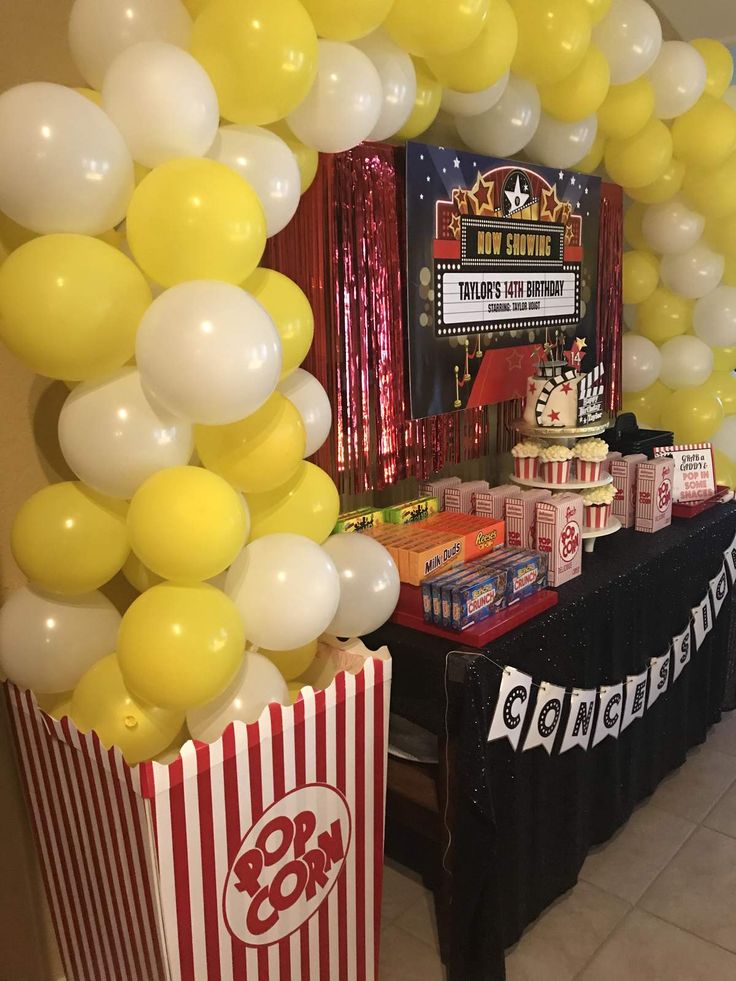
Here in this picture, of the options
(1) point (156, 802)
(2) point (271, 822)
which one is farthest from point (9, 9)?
(2) point (271, 822)

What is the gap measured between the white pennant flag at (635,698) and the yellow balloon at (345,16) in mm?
1643

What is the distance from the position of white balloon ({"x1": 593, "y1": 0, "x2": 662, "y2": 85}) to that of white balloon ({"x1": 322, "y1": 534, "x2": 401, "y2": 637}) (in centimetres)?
151

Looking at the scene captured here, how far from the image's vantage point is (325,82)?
1477 millimetres

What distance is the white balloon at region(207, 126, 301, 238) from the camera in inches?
54.2

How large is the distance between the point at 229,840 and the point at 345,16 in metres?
1.45

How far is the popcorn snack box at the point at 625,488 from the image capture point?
2398 mm

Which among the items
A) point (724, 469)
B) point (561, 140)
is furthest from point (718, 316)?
point (561, 140)

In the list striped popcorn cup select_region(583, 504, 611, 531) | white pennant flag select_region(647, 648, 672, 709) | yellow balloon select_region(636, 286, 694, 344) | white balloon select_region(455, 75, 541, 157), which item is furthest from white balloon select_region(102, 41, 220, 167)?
yellow balloon select_region(636, 286, 694, 344)

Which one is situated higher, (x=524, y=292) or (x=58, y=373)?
(x=524, y=292)

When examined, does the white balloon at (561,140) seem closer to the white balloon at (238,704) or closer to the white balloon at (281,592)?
the white balloon at (281,592)

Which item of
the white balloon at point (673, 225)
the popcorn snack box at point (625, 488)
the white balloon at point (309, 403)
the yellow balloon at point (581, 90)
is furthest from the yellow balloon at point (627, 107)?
the white balloon at point (309, 403)

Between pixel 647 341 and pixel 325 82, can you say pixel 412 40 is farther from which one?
pixel 647 341

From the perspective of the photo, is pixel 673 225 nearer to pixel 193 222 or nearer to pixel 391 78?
pixel 391 78

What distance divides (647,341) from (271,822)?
223 centimetres
